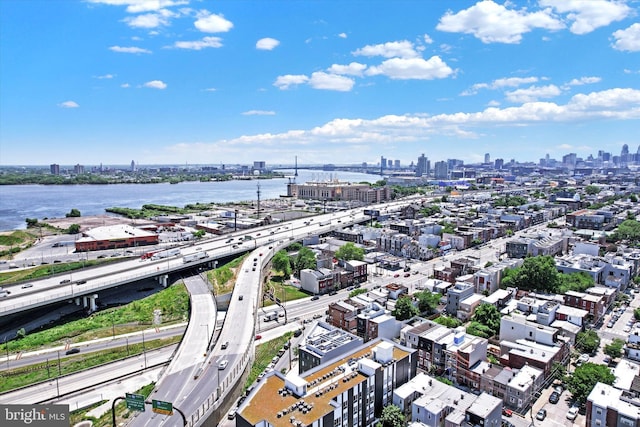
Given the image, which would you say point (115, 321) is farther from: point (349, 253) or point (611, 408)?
point (611, 408)

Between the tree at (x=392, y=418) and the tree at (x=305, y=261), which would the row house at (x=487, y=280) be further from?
the tree at (x=392, y=418)

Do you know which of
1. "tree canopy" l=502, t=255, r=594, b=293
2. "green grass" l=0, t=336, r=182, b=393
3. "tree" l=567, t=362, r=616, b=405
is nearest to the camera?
"tree" l=567, t=362, r=616, b=405

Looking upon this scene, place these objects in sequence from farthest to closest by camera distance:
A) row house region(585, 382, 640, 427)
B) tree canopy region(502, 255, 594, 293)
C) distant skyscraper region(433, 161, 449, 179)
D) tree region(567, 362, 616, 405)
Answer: distant skyscraper region(433, 161, 449, 179), tree canopy region(502, 255, 594, 293), tree region(567, 362, 616, 405), row house region(585, 382, 640, 427)

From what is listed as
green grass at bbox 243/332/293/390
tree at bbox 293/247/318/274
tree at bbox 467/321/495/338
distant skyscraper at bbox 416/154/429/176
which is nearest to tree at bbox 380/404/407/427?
green grass at bbox 243/332/293/390

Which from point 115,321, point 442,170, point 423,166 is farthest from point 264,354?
point 423,166

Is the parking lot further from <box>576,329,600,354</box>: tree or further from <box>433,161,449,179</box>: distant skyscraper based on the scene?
<box>433,161,449,179</box>: distant skyscraper

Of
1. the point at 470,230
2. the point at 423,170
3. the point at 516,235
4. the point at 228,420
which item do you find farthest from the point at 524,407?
the point at 423,170

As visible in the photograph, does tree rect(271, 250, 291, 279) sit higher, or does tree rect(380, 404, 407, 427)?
tree rect(271, 250, 291, 279)
